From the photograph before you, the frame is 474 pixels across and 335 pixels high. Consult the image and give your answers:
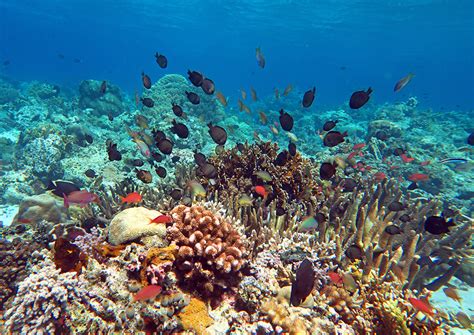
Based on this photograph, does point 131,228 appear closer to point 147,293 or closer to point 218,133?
point 147,293

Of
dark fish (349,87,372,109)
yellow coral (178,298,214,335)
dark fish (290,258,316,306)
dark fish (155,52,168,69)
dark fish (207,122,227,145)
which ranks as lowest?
yellow coral (178,298,214,335)

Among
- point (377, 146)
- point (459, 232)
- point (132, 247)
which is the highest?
point (377, 146)

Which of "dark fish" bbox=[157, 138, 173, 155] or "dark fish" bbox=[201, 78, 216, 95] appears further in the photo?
"dark fish" bbox=[201, 78, 216, 95]

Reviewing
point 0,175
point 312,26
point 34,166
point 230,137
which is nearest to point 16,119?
point 0,175

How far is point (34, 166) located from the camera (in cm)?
1178

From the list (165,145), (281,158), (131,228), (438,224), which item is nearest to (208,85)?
(165,145)

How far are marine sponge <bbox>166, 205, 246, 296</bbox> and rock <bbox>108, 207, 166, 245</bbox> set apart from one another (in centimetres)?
23

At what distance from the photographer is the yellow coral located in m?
3.36

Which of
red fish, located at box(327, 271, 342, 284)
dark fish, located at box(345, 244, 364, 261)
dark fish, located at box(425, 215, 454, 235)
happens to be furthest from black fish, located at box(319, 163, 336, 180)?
red fish, located at box(327, 271, 342, 284)

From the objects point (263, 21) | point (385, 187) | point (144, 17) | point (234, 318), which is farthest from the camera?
point (144, 17)

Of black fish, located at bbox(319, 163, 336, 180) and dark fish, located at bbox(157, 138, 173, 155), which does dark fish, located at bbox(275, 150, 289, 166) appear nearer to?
black fish, located at bbox(319, 163, 336, 180)

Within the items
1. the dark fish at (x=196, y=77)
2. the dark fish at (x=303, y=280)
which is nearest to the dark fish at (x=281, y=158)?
the dark fish at (x=196, y=77)

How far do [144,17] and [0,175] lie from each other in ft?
214

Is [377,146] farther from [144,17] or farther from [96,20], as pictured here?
[96,20]
